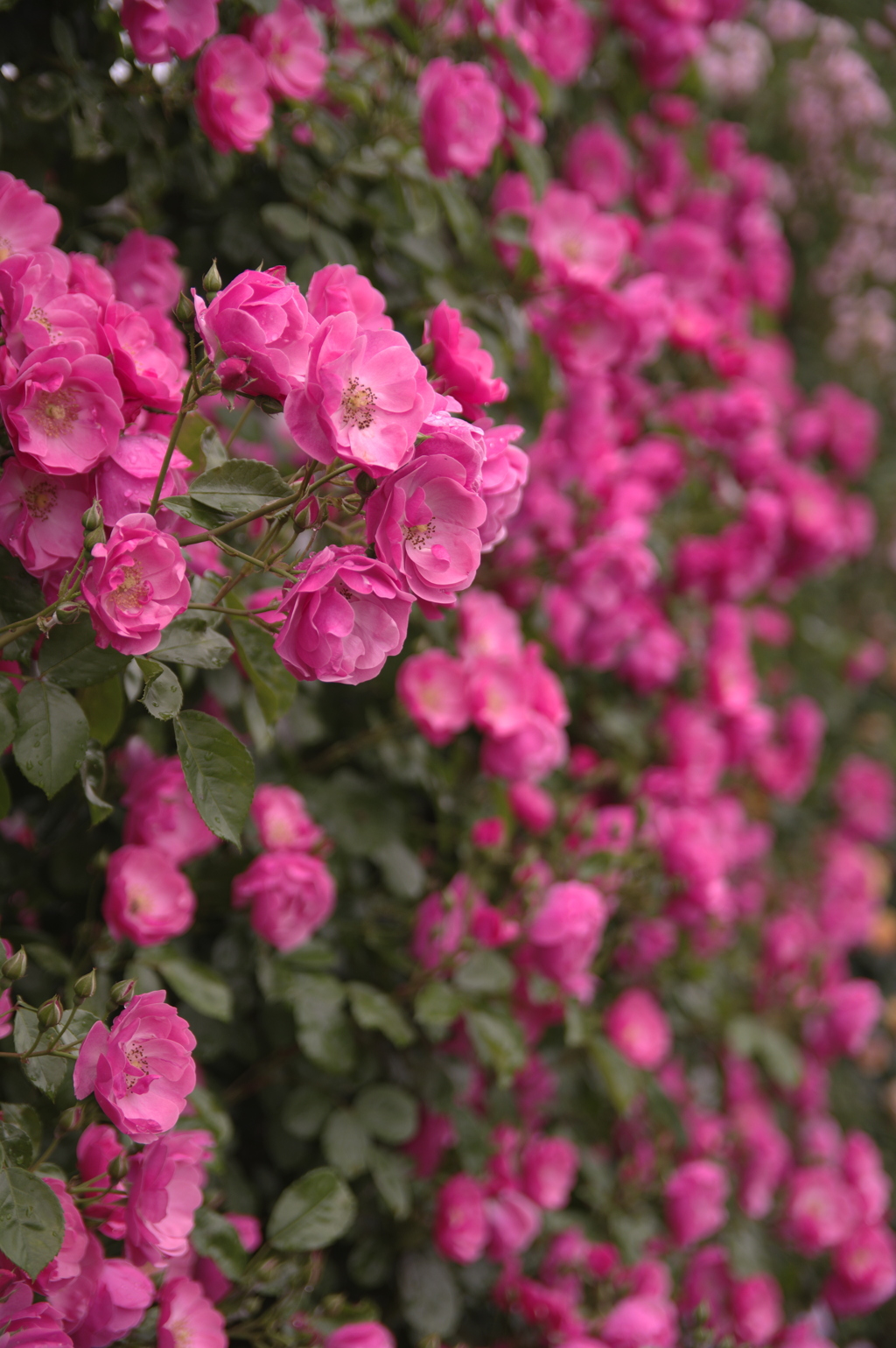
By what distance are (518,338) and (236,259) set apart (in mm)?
455

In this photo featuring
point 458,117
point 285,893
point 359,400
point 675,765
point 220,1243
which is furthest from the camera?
point 675,765

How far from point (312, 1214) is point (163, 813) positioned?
479mm

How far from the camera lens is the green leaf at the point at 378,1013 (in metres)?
1.28

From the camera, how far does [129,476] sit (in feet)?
2.79

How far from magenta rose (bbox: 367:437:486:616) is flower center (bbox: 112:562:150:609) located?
0.18 meters

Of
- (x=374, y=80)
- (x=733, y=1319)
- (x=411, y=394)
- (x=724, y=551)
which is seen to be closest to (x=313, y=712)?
(x=411, y=394)

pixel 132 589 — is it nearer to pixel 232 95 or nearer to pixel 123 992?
pixel 123 992

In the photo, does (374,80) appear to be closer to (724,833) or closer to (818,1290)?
(724,833)

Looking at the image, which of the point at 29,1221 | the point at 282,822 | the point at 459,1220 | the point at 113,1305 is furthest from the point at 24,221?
the point at 459,1220

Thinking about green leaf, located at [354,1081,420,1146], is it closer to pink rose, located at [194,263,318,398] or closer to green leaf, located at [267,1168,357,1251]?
green leaf, located at [267,1168,357,1251]

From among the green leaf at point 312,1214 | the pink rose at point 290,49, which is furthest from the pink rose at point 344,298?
the green leaf at point 312,1214

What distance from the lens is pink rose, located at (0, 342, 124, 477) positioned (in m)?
0.80

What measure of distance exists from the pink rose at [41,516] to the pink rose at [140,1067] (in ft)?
1.19

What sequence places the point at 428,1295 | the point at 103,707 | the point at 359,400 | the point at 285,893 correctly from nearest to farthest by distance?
the point at 359,400
the point at 103,707
the point at 285,893
the point at 428,1295
